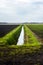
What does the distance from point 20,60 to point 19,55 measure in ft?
4.03

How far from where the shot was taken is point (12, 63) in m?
12.3

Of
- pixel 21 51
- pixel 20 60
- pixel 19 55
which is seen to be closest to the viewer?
pixel 20 60

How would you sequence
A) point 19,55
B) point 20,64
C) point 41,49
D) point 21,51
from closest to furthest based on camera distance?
point 20,64 → point 19,55 → point 21,51 → point 41,49

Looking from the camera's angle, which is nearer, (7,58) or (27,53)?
(7,58)

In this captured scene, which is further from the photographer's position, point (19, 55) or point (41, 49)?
point (41, 49)

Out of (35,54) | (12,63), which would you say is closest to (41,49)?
(35,54)

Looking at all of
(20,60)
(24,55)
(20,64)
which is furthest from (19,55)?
(20,64)

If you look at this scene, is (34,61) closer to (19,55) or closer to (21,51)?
(19,55)

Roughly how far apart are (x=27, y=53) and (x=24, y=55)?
2.15 ft

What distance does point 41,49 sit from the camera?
16.6m

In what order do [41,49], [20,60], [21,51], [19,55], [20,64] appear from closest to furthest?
[20,64], [20,60], [19,55], [21,51], [41,49]

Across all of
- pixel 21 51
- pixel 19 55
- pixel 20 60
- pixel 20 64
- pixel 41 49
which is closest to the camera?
pixel 20 64

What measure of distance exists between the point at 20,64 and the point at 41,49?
4.86 m

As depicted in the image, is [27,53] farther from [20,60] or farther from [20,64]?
[20,64]
